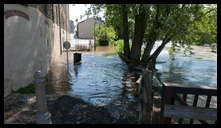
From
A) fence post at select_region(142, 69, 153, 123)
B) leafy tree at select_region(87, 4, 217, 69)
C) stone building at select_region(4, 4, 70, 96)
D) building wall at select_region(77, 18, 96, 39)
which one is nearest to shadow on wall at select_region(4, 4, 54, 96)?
stone building at select_region(4, 4, 70, 96)

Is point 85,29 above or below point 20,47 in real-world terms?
above

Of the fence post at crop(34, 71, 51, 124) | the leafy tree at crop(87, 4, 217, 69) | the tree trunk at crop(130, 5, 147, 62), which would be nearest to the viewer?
the fence post at crop(34, 71, 51, 124)

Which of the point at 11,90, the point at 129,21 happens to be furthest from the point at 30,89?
the point at 129,21

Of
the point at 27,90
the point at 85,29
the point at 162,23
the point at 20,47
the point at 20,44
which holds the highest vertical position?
the point at 85,29

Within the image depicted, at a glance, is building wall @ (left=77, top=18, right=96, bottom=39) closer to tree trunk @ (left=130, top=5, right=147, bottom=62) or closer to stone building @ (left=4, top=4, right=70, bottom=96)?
tree trunk @ (left=130, top=5, right=147, bottom=62)

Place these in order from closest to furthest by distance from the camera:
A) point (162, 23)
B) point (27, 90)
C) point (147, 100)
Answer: point (147, 100), point (27, 90), point (162, 23)

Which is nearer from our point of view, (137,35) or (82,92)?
(82,92)

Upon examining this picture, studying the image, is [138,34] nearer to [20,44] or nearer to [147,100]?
[20,44]

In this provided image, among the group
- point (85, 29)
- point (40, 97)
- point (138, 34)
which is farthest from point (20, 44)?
point (85, 29)

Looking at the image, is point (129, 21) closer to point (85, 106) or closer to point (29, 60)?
point (29, 60)

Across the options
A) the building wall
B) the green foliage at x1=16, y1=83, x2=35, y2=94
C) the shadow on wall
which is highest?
the building wall

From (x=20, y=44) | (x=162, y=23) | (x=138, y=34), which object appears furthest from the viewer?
(x=138, y=34)

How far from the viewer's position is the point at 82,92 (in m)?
8.01
